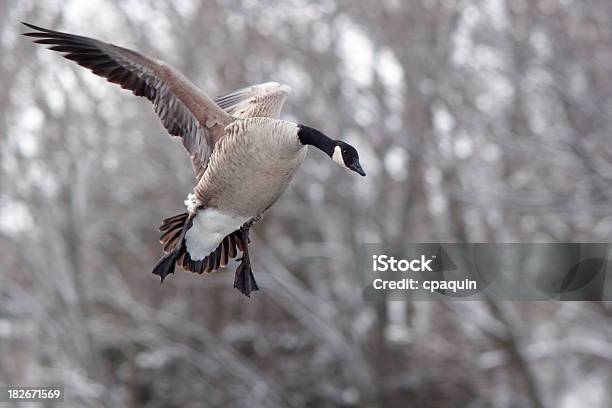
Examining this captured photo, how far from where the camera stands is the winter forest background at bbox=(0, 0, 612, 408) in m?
7.39

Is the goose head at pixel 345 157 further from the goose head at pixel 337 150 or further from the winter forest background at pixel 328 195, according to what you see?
the winter forest background at pixel 328 195

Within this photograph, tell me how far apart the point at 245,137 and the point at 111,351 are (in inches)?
322

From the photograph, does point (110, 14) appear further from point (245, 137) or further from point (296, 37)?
point (245, 137)

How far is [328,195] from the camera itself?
28.2 ft

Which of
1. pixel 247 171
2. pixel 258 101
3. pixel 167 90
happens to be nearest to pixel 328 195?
pixel 258 101

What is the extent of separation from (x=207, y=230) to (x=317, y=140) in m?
0.78

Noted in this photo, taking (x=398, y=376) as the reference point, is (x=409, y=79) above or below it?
above

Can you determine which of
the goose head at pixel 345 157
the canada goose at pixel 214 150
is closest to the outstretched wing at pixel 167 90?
the canada goose at pixel 214 150

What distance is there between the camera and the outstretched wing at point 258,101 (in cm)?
330

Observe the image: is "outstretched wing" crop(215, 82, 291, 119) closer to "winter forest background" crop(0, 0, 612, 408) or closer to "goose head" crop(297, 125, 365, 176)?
"goose head" crop(297, 125, 365, 176)

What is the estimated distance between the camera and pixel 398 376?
8820 mm

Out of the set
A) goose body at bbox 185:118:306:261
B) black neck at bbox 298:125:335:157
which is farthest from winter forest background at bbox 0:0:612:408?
black neck at bbox 298:125:335:157

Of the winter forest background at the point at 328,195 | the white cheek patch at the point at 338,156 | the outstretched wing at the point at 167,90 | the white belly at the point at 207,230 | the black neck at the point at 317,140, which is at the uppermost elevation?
the winter forest background at the point at 328,195

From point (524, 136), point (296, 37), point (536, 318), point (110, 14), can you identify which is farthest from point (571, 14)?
point (110, 14)
